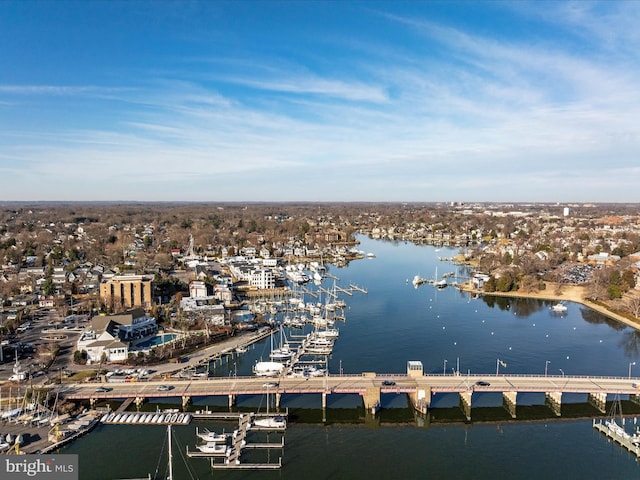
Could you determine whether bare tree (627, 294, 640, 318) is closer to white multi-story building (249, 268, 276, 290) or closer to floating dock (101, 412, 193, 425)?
white multi-story building (249, 268, 276, 290)

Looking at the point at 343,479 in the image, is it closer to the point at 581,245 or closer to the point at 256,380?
the point at 256,380

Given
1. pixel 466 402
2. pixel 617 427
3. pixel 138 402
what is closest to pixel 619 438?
pixel 617 427

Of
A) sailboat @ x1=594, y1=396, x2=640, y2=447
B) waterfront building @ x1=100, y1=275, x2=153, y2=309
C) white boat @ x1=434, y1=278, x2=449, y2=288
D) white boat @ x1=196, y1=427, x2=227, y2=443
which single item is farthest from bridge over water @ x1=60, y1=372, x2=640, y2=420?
white boat @ x1=434, y1=278, x2=449, y2=288

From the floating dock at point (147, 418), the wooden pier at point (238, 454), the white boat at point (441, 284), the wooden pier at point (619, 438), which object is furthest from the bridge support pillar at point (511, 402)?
the white boat at point (441, 284)

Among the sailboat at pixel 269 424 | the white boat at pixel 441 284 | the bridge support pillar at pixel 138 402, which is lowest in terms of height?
the sailboat at pixel 269 424

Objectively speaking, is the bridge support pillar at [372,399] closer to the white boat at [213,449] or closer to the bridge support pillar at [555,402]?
the white boat at [213,449]

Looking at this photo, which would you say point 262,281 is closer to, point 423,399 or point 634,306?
point 423,399

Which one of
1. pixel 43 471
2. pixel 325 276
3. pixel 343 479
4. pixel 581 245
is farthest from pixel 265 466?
pixel 581 245
